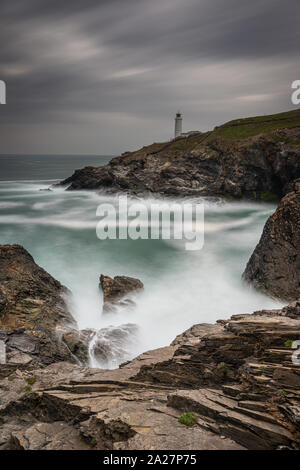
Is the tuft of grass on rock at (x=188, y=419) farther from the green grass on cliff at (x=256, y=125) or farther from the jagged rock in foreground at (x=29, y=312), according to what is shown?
the green grass on cliff at (x=256, y=125)

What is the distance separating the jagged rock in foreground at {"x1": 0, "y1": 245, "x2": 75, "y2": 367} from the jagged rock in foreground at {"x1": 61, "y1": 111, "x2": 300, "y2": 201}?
4190 centimetres

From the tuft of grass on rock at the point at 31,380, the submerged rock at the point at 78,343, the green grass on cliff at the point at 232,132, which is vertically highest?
the green grass on cliff at the point at 232,132

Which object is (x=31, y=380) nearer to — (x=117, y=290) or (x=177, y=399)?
(x=177, y=399)

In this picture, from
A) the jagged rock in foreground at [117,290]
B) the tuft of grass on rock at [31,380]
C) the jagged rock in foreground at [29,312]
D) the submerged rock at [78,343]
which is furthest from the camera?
the jagged rock in foreground at [117,290]

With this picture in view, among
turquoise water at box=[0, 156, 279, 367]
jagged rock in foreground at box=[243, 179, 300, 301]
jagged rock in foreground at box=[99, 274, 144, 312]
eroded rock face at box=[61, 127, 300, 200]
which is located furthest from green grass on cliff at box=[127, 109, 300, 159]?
jagged rock in foreground at box=[99, 274, 144, 312]

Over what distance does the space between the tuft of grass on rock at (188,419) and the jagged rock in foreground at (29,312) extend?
20.9ft

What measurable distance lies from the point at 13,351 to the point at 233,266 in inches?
768

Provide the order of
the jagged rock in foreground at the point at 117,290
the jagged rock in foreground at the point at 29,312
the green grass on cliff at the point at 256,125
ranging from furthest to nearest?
the green grass on cliff at the point at 256,125, the jagged rock in foreground at the point at 117,290, the jagged rock in foreground at the point at 29,312

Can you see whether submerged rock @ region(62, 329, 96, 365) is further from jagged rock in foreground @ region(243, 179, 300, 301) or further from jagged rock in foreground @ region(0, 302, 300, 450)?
jagged rock in foreground @ region(243, 179, 300, 301)

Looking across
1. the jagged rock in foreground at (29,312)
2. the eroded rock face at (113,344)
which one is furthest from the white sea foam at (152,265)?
the jagged rock in foreground at (29,312)

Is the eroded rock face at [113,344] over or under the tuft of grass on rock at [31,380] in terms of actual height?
under

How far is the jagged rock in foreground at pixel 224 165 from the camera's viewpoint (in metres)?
49.6

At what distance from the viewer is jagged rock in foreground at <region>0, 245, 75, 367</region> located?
436 inches
